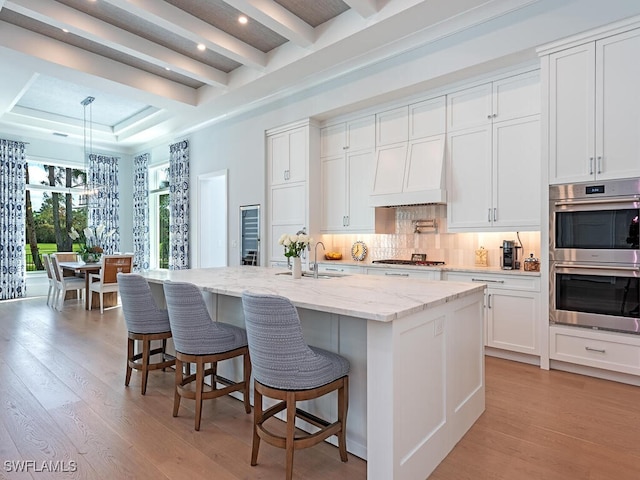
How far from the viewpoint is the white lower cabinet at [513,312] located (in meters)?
3.58

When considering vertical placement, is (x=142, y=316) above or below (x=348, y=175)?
below

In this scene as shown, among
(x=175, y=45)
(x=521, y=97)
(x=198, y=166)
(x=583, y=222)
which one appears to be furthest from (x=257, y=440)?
(x=198, y=166)

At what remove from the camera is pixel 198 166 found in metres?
7.51

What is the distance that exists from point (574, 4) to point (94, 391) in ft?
16.7

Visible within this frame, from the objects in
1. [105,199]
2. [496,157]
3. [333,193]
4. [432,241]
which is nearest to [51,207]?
[105,199]

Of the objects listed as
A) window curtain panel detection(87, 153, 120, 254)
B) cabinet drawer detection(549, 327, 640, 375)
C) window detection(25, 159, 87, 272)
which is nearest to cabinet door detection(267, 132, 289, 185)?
cabinet drawer detection(549, 327, 640, 375)

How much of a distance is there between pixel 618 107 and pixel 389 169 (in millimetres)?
2342

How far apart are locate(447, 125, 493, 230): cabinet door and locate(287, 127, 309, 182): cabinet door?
210 centimetres

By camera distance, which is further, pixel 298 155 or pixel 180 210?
pixel 180 210

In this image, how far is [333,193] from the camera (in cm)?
558

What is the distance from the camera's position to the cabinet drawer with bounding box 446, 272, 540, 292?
3.59m

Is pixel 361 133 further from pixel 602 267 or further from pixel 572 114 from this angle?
pixel 602 267

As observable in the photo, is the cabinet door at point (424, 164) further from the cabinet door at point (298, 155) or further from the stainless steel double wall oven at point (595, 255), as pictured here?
the cabinet door at point (298, 155)

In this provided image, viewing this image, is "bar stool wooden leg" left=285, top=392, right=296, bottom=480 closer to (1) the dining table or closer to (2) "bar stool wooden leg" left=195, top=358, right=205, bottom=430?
(2) "bar stool wooden leg" left=195, top=358, right=205, bottom=430
